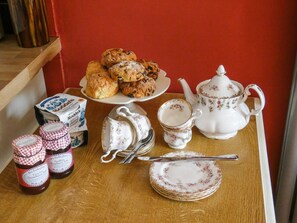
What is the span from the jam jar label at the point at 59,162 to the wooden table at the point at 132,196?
0.10 ft

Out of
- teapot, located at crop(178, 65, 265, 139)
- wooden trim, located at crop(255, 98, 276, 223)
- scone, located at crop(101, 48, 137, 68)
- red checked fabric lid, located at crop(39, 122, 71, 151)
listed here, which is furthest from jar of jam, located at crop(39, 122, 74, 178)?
wooden trim, located at crop(255, 98, 276, 223)

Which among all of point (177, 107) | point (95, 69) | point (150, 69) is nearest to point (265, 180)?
point (177, 107)

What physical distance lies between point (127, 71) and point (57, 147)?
265 mm

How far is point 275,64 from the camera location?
1.27 meters

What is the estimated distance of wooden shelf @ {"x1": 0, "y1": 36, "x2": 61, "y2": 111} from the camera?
1.01 m

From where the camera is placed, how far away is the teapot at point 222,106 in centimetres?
107

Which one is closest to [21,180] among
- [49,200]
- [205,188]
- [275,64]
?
[49,200]

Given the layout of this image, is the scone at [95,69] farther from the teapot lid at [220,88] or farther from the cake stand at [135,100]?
the teapot lid at [220,88]

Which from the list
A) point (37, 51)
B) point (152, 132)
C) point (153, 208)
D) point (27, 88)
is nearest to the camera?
point (153, 208)

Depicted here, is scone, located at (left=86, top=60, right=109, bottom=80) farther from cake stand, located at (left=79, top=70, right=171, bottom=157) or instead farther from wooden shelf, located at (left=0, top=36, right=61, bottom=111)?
wooden shelf, located at (left=0, top=36, right=61, bottom=111)

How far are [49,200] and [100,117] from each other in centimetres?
38

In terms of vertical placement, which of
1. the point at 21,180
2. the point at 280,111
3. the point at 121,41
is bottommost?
the point at 280,111

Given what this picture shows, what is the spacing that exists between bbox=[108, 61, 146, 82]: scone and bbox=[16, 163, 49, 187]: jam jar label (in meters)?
0.30

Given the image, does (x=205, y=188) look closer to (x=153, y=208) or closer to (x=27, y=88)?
(x=153, y=208)
